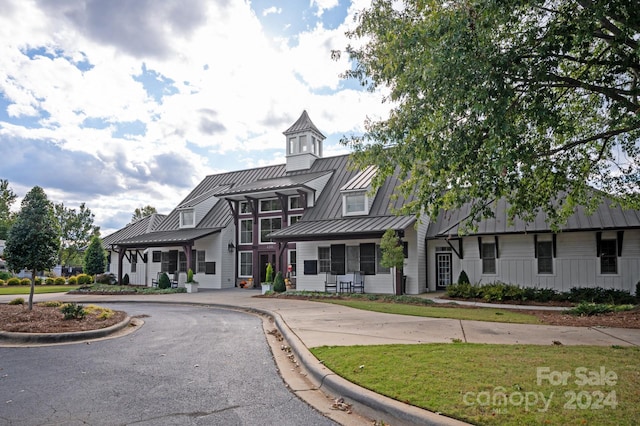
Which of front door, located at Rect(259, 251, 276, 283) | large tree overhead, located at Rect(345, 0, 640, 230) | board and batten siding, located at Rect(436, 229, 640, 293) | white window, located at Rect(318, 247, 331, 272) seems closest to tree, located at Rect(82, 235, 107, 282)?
front door, located at Rect(259, 251, 276, 283)

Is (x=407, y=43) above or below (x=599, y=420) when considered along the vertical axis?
above

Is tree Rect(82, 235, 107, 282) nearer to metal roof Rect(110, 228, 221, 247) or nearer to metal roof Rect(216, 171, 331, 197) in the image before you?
metal roof Rect(110, 228, 221, 247)

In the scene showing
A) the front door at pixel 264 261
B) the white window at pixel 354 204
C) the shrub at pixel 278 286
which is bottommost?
the shrub at pixel 278 286

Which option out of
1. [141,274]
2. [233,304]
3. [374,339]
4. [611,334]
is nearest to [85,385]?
[374,339]

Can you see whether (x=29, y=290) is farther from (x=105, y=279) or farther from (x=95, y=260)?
(x=105, y=279)

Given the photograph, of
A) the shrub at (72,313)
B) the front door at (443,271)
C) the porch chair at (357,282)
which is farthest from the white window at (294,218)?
the shrub at (72,313)

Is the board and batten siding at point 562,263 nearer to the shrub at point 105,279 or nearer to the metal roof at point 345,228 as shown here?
the metal roof at point 345,228

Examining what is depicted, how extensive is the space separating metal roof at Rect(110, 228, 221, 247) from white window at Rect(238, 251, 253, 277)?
240cm

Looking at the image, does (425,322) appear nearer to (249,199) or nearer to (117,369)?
(117,369)

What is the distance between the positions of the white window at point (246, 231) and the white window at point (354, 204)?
7.94 meters

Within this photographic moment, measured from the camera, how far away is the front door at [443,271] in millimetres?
22767

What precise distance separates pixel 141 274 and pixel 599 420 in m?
34.0

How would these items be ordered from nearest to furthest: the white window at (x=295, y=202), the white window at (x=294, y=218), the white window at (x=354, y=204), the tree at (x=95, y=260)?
the white window at (x=354, y=204), the white window at (x=294, y=218), the white window at (x=295, y=202), the tree at (x=95, y=260)

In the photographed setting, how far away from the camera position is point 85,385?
5.91m
